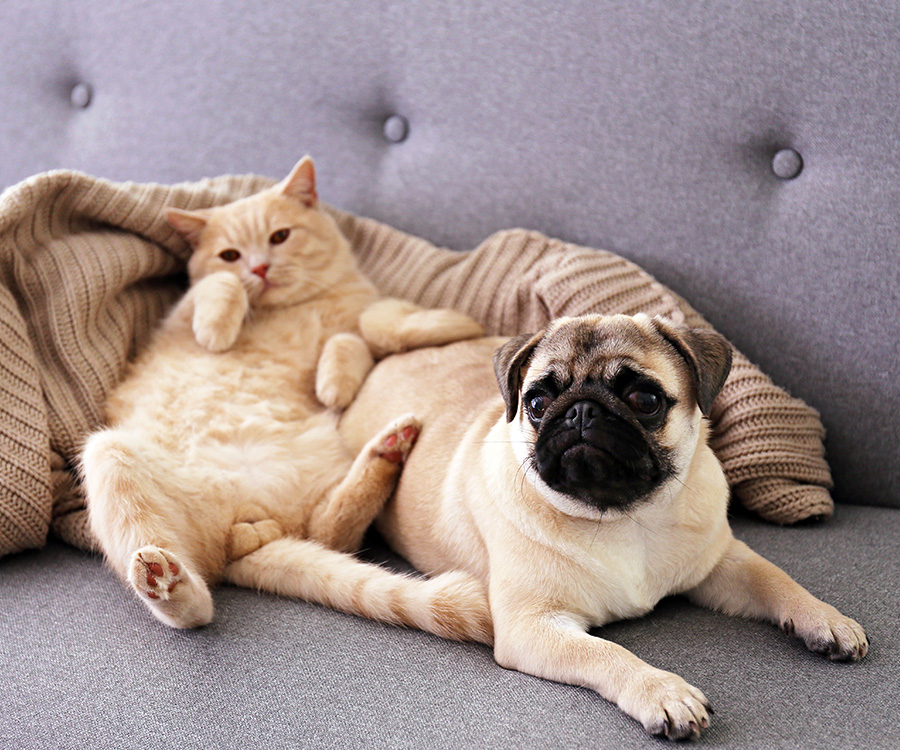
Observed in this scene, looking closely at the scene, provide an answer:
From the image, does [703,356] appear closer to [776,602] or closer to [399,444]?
[776,602]

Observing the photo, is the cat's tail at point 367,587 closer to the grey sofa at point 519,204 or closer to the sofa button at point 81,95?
the grey sofa at point 519,204

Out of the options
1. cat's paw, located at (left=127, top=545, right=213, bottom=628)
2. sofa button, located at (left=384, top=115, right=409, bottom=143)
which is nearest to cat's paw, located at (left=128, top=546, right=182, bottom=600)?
cat's paw, located at (left=127, top=545, right=213, bottom=628)

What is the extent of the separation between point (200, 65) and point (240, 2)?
8.6 inches

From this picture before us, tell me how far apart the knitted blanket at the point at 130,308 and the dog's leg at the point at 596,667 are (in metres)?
0.64

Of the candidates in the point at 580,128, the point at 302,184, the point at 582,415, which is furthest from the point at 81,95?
the point at 582,415

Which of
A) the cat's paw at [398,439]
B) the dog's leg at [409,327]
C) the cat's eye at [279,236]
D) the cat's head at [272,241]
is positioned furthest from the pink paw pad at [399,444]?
the cat's eye at [279,236]

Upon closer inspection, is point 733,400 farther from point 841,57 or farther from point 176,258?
point 176,258

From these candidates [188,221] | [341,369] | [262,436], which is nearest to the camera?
[262,436]

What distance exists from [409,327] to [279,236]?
476 mm

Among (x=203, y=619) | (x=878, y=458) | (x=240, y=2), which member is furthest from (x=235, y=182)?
(x=878, y=458)

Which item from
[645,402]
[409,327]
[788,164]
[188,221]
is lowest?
[409,327]

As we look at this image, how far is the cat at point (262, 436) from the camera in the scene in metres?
1.41

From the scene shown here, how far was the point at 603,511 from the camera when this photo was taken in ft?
4.32

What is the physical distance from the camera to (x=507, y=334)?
1997mm
